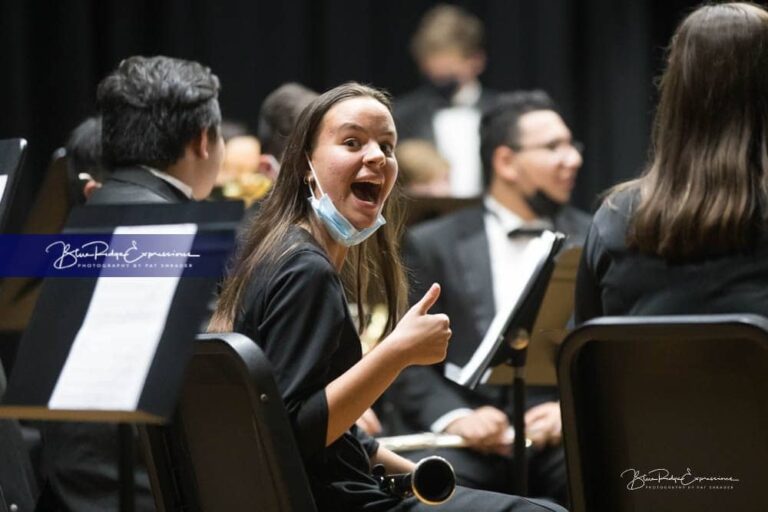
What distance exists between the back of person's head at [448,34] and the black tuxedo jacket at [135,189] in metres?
3.69

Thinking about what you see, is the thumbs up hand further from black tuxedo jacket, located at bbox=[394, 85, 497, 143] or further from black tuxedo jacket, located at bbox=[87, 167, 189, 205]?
black tuxedo jacket, located at bbox=[394, 85, 497, 143]

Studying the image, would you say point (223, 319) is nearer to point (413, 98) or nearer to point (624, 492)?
point (624, 492)

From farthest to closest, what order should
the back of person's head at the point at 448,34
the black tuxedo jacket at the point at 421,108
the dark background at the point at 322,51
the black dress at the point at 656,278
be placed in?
the back of person's head at the point at 448,34, the black tuxedo jacket at the point at 421,108, the dark background at the point at 322,51, the black dress at the point at 656,278

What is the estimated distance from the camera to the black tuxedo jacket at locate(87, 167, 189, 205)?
10.4 feet

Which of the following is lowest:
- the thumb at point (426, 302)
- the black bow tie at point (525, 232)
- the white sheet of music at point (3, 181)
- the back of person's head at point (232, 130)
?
the black bow tie at point (525, 232)

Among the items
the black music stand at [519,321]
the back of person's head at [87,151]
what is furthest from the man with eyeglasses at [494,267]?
the back of person's head at [87,151]

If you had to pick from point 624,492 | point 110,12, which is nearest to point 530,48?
point 110,12

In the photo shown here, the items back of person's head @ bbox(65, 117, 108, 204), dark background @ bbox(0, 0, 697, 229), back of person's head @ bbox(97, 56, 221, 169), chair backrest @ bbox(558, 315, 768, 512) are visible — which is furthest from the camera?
dark background @ bbox(0, 0, 697, 229)

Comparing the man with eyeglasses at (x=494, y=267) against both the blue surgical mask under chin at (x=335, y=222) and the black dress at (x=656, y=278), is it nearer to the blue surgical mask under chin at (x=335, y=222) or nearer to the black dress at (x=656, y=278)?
the blue surgical mask under chin at (x=335, y=222)

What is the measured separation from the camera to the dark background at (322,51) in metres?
6.19

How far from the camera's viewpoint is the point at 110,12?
6301 mm

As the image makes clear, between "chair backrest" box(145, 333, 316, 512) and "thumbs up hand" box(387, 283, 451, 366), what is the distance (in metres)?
0.28

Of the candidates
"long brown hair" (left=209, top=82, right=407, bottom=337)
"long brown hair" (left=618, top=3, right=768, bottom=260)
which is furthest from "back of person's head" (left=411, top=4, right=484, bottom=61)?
"long brown hair" (left=618, top=3, right=768, bottom=260)

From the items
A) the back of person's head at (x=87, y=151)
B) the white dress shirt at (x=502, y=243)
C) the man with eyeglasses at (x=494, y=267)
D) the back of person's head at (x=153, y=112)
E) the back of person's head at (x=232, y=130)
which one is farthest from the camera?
the back of person's head at (x=232, y=130)
